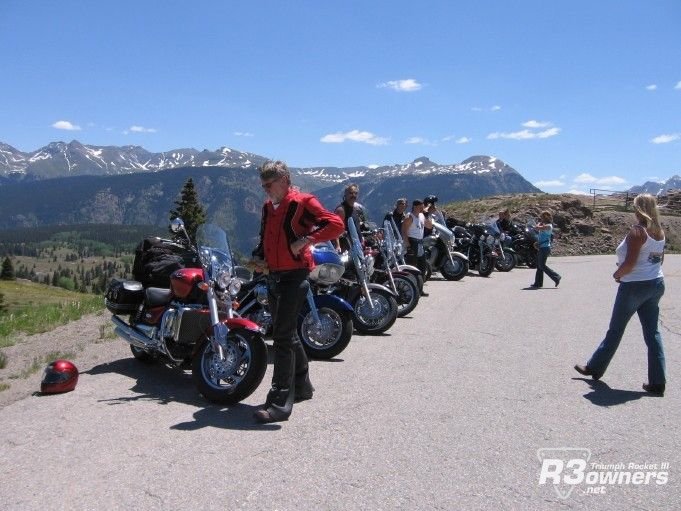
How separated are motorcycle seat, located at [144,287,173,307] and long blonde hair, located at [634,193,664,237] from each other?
449 cm

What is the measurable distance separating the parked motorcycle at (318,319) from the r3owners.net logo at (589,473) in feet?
10.2

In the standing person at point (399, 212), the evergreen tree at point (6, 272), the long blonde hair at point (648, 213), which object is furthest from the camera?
the evergreen tree at point (6, 272)

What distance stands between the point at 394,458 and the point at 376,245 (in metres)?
6.30

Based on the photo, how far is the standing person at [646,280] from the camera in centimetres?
583

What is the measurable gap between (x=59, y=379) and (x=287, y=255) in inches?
101

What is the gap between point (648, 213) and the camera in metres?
5.90

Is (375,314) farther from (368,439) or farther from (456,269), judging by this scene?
(456,269)

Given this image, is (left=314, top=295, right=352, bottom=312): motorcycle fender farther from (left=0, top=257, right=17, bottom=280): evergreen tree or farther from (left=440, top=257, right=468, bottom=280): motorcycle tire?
(left=0, top=257, right=17, bottom=280): evergreen tree

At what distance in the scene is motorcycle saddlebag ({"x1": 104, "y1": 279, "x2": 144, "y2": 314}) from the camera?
6.73 m

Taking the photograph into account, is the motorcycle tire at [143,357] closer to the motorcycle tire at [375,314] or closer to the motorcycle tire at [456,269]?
the motorcycle tire at [375,314]

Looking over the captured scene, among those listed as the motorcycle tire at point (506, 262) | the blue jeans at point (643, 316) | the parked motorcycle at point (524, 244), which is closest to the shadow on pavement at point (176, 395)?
the blue jeans at point (643, 316)

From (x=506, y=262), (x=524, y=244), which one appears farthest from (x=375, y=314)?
(x=524, y=244)

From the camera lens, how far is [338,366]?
22.5 feet

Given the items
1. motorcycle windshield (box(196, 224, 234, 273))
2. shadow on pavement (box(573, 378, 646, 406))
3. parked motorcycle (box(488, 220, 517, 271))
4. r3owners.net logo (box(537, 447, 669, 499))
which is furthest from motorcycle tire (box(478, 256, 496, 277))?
r3owners.net logo (box(537, 447, 669, 499))
